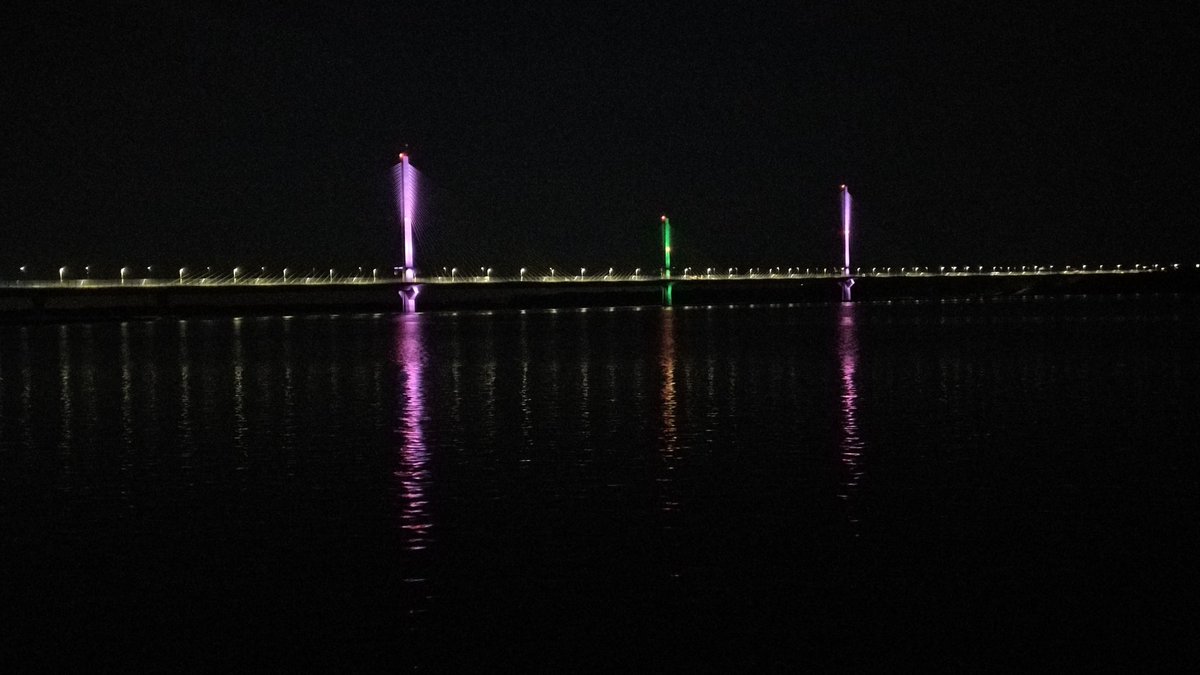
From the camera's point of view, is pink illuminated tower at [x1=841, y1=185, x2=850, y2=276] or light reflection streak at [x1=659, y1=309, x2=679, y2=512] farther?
pink illuminated tower at [x1=841, y1=185, x2=850, y2=276]

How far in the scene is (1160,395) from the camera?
72.9ft

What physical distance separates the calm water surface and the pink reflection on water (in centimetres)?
6

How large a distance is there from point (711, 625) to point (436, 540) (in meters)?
3.26

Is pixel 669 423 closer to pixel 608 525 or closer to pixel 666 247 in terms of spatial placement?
pixel 608 525

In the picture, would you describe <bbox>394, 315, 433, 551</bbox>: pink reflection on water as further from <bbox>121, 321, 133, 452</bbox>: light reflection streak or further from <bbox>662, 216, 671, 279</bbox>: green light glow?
<bbox>662, 216, 671, 279</bbox>: green light glow

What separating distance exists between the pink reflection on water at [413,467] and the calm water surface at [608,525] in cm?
6

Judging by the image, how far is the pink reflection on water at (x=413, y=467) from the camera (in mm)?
11266

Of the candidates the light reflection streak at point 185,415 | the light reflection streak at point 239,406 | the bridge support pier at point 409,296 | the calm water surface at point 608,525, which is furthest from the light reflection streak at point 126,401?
the bridge support pier at point 409,296

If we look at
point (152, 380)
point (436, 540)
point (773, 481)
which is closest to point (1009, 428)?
point (773, 481)

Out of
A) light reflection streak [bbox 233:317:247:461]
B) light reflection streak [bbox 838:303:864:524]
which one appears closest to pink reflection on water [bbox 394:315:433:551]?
light reflection streak [bbox 233:317:247:461]

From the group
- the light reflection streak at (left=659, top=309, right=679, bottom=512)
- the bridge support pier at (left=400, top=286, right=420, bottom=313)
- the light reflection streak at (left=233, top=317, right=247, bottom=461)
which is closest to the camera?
the light reflection streak at (left=659, top=309, right=679, bottom=512)

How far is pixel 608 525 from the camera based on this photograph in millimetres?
11258

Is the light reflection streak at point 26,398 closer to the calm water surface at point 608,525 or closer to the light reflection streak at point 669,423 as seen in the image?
the calm water surface at point 608,525

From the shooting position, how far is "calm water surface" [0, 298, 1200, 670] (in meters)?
7.97
